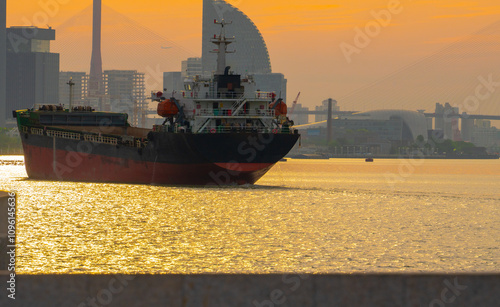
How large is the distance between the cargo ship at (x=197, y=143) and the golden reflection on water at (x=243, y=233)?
5.16m

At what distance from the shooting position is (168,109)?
230 feet

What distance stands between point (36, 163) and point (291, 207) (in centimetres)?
4394

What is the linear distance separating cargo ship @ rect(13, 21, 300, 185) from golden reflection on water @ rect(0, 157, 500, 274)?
203 inches

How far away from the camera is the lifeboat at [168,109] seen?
69.9 m

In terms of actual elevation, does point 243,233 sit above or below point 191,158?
below

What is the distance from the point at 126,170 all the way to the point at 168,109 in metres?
7.88

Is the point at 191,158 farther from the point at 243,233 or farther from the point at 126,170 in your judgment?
the point at 243,233

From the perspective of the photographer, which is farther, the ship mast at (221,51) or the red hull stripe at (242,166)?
the ship mast at (221,51)
